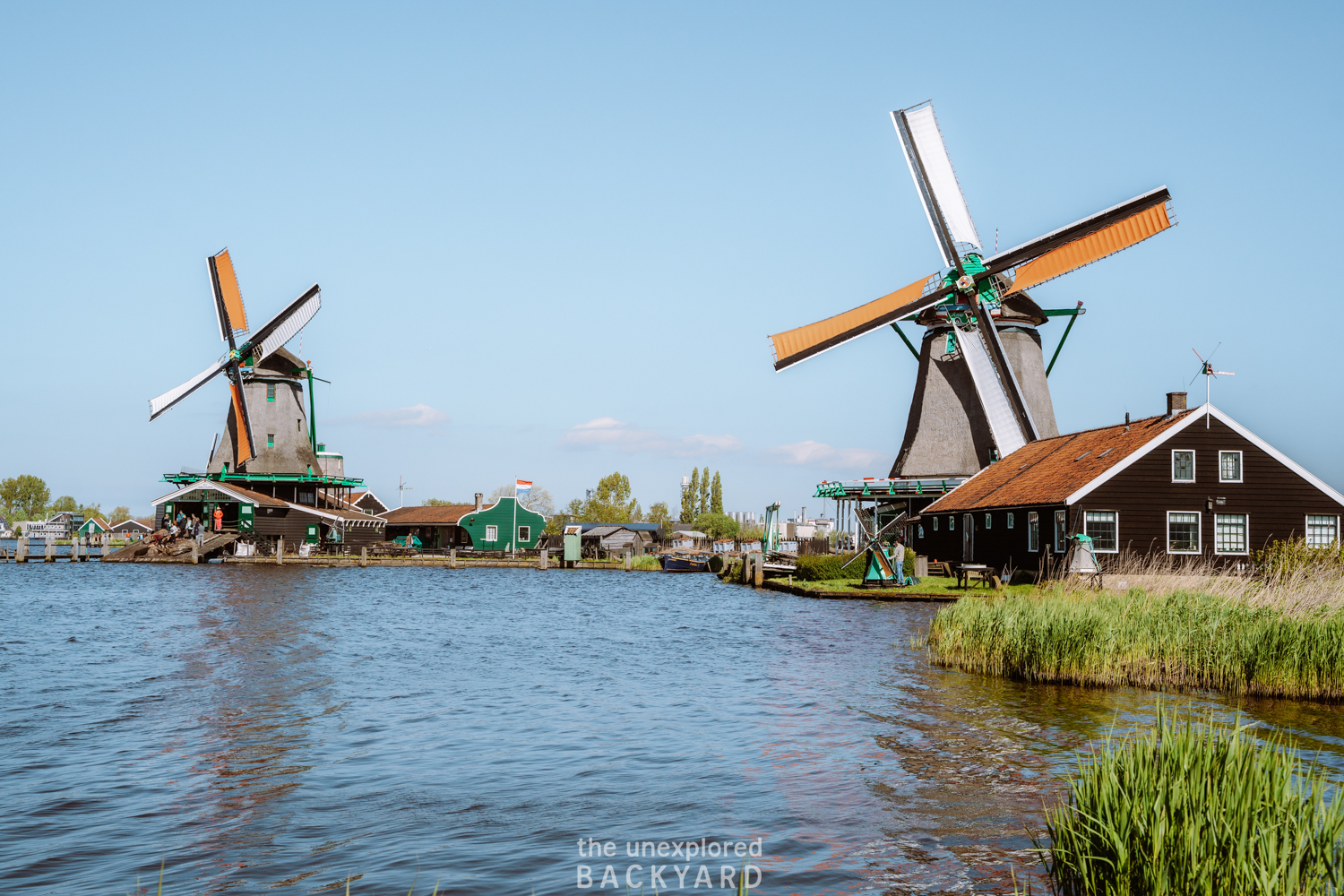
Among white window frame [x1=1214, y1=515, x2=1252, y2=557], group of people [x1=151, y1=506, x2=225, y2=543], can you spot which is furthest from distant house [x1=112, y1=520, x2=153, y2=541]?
white window frame [x1=1214, y1=515, x2=1252, y2=557]

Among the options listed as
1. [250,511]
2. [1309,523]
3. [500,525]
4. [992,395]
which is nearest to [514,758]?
[1309,523]

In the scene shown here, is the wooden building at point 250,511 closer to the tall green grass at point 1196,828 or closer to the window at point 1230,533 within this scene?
the window at point 1230,533

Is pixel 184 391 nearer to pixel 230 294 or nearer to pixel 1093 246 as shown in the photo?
pixel 230 294

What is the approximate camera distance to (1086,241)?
4100cm

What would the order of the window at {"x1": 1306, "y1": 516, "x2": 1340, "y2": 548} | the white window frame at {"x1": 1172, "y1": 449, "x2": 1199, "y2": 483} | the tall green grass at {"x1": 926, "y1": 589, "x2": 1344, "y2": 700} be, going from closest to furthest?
the tall green grass at {"x1": 926, "y1": 589, "x2": 1344, "y2": 700} → the white window frame at {"x1": 1172, "y1": 449, "x2": 1199, "y2": 483} → the window at {"x1": 1306, "y1": 516, "x2": 1340, "y2": 548}

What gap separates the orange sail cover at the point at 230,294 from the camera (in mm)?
64500

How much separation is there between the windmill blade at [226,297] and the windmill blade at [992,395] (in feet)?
146

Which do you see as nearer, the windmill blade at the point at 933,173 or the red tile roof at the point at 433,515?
the windmill blade at the point at 933,173

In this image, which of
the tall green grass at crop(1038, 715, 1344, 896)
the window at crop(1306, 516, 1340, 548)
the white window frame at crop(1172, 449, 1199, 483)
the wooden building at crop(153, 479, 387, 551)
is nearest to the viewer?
the tall green grass at crop(1038, 715, 1344, 896)

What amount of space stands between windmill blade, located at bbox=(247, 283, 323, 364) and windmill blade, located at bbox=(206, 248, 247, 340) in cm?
143

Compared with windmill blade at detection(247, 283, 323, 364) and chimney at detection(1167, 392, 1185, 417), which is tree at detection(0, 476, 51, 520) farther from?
chimney at detection(1167, 392, 1185, 417)

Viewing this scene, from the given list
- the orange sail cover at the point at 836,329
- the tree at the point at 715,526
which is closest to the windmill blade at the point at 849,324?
the orange sail cover at the point at 836,329

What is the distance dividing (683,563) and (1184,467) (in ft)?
133

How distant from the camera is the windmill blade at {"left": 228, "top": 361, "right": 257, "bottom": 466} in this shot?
63.1 metres
